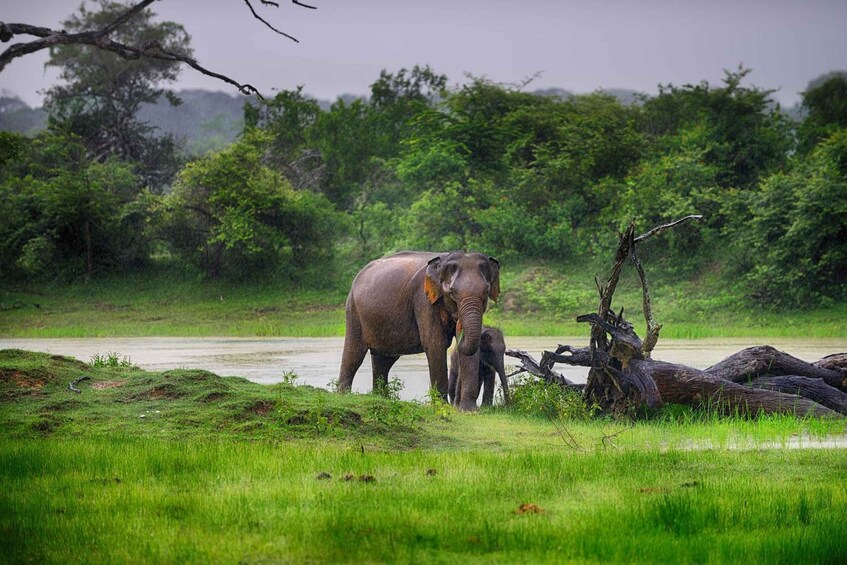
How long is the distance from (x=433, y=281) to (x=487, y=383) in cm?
205

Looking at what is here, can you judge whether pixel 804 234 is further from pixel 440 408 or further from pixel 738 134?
pixel 440 408

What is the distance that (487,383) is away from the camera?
1617cm

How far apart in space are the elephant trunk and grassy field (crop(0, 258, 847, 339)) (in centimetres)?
1844

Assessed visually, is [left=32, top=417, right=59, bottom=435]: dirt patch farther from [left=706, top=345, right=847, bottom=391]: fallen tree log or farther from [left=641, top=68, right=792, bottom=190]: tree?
[left=641, top=68, right=792, bottom=190]: tree

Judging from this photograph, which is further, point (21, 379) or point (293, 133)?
point (293, 133)

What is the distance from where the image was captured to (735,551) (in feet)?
22.9

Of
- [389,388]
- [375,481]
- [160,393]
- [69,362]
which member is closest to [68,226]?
[69,362]

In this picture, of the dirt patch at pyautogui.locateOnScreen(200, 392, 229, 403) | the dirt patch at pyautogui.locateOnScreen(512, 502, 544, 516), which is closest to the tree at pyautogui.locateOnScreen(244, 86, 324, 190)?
the dirt patch at pyautogui.locateOnScreen(200, 392, 229, 403)

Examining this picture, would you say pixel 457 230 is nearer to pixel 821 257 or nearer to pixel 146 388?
pixel 821 257

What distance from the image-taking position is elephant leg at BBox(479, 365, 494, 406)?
16047 millimetres

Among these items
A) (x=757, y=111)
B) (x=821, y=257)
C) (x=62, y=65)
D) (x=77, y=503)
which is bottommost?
(x=77, y=503)

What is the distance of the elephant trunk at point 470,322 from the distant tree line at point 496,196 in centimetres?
2153

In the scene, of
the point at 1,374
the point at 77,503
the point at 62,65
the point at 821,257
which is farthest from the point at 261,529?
the point at 62,65

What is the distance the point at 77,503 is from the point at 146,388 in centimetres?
537
